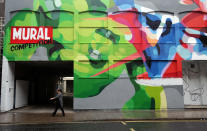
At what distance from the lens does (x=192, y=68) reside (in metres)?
15.9

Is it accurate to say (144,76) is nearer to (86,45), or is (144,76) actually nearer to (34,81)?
(86,45)

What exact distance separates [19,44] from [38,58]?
172 centimetres

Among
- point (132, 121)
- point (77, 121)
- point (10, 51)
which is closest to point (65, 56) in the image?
point (10, 51)

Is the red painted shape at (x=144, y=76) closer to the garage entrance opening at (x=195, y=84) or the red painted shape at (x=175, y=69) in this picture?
the red painted shape at (x=175, y=69)

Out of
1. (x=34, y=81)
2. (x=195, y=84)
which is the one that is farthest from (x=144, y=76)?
(x=34, y=81)

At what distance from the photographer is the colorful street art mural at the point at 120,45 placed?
13.5 m

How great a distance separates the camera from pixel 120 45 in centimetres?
1396

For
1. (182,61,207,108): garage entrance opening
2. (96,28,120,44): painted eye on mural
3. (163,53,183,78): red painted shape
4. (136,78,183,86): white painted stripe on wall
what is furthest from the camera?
(182,61,207,108): garage entrance opening

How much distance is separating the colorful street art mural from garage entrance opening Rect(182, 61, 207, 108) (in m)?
2.01

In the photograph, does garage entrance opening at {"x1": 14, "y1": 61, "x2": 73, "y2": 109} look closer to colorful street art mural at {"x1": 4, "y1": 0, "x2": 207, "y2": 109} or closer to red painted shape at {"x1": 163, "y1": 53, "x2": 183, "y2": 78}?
colorful street art mural at {"x1": 4, "y1": 0, "x2": 207, "y2": 109}

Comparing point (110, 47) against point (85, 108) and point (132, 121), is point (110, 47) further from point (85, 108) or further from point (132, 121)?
point (132, 121)

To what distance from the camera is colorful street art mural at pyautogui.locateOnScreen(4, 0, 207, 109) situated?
1354 centimetres

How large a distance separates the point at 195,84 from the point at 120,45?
7294 mm

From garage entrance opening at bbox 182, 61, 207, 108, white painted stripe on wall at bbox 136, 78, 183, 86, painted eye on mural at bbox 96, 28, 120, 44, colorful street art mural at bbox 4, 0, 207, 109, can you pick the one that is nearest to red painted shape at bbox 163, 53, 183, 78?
colorful street art mural at bbox 4, 0, 207, 109
